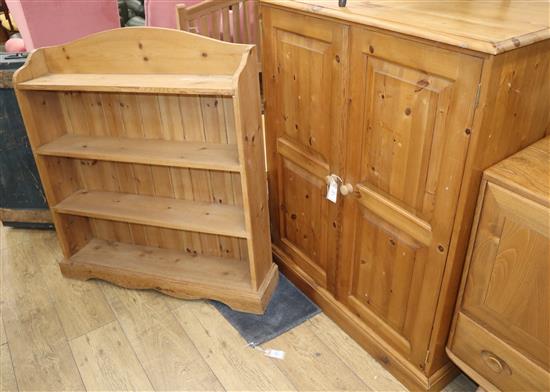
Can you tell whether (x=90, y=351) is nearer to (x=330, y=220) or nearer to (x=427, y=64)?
(x=330, y=220)

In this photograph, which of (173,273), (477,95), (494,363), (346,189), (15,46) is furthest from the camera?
(15,46)

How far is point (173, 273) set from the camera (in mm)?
2221

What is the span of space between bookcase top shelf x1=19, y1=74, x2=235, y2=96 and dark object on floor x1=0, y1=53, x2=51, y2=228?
493mm

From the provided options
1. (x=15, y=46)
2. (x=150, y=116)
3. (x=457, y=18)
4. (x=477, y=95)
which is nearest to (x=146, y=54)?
(x=150, y=116)

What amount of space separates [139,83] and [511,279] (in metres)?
1.39

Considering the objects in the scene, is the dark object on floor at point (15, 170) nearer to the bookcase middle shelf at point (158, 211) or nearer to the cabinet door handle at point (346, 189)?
the bookcase middle shelf at point (158, 211)

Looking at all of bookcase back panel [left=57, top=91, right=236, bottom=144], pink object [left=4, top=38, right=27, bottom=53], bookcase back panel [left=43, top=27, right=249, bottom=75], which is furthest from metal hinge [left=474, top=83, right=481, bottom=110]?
pink object [left=4, top=38, right=27, bottom=53]

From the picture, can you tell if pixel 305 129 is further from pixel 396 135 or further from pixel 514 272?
pixel 514 272

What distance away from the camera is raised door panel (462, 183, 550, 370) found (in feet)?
3.95

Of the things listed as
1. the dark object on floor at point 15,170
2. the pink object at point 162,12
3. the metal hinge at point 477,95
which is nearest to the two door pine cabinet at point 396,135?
the metal hinge at point 477,95

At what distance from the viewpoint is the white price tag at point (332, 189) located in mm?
1746

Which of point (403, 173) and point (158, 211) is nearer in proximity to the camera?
point (403, 173)

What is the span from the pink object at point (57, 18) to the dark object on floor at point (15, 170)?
0.85 feet

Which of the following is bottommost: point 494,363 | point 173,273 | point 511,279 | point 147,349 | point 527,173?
point 147,349
